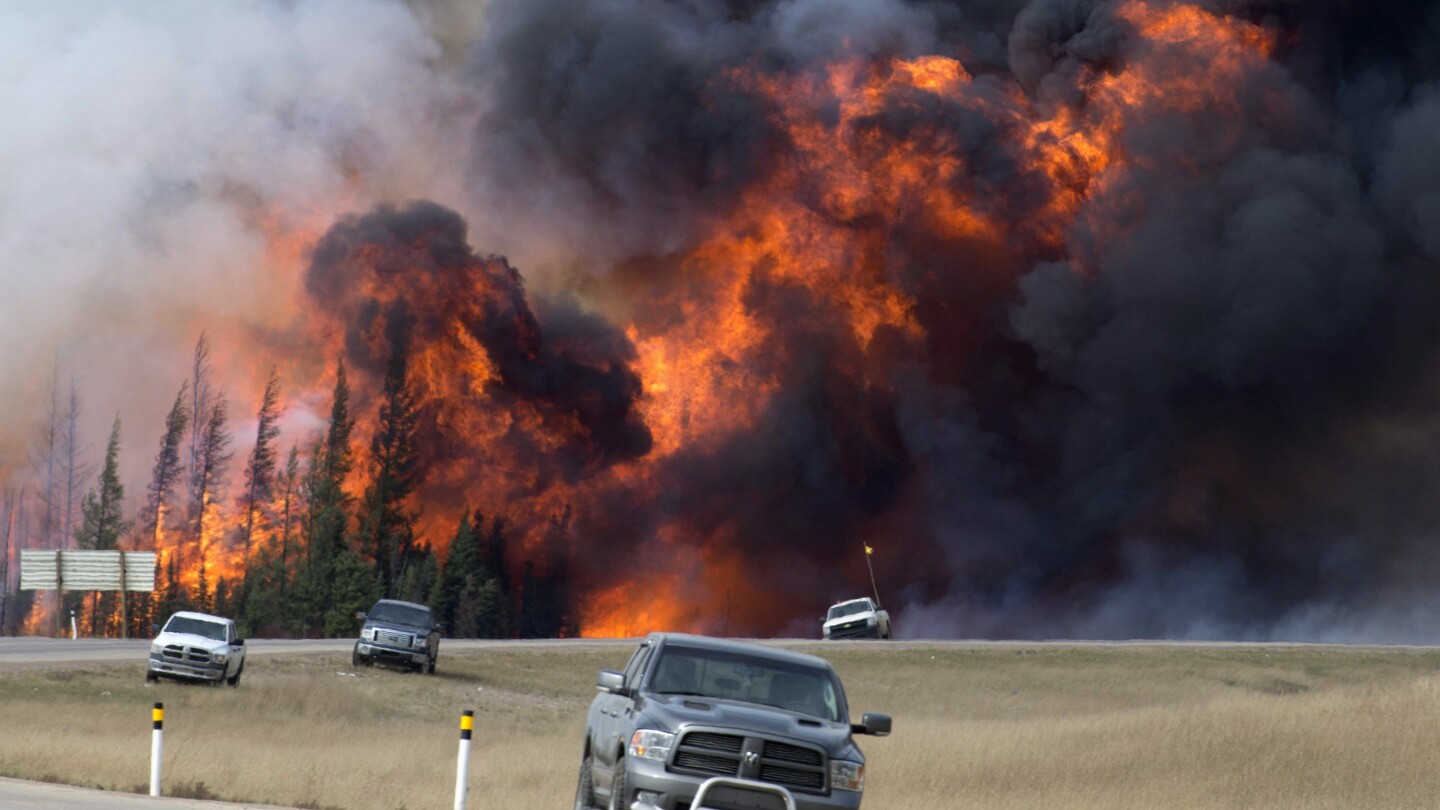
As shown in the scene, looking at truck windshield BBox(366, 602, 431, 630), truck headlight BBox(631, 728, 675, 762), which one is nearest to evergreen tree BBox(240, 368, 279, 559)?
truck windshield BBox(366, 602, 431, 630)

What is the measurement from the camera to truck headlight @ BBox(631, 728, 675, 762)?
13367 millimetres

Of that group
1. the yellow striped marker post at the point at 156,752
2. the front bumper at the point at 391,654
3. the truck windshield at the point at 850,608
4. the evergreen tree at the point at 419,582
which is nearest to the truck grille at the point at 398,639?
the front bumper at the point at 391,654

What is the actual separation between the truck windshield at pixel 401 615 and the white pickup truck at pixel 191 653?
23.9ft

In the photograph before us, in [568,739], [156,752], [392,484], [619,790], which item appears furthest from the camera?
[392,484]

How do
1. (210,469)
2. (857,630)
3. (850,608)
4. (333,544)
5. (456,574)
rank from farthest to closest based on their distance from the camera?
1. (210,469)
2. (333,544)
3. (456,574)
4. (850,608)
5. (857,630)

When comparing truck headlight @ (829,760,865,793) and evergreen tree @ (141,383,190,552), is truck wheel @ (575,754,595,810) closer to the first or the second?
truck headlight @ (829,760,865,793)

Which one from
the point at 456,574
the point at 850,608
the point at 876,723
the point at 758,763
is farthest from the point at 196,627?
the point at 456,574

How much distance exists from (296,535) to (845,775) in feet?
365

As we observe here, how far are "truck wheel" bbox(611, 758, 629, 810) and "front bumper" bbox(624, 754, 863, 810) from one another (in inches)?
6.1

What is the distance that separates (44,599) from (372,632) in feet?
353

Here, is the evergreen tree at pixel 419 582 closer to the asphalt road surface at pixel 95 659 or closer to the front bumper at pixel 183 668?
the asphalt road surface at pixel 95 659

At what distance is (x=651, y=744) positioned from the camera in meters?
13.5

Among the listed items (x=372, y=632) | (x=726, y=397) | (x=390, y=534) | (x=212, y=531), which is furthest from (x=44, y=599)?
(x=372, y=632)

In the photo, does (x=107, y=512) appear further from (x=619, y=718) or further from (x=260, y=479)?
(x=619, y=718)
